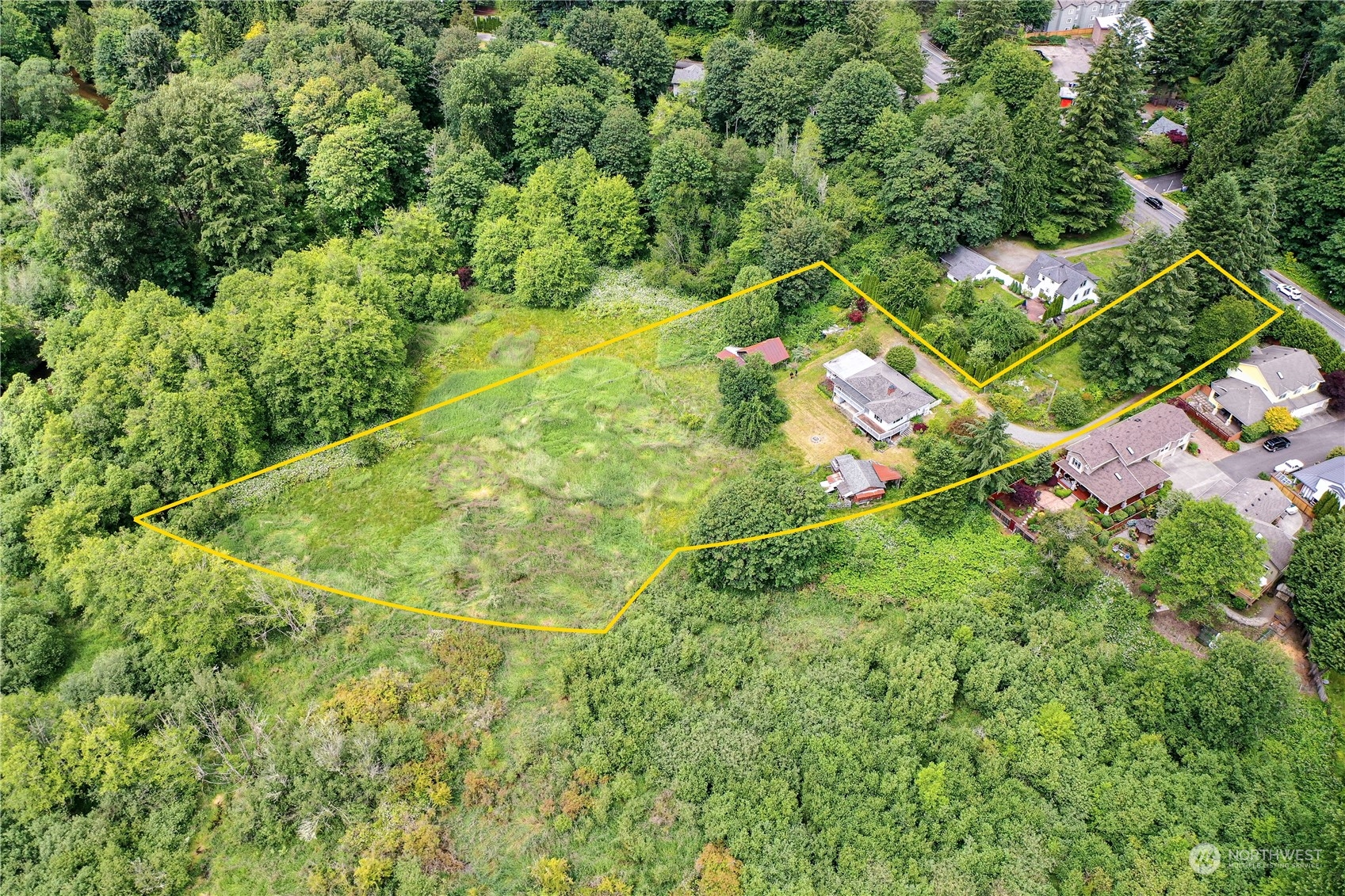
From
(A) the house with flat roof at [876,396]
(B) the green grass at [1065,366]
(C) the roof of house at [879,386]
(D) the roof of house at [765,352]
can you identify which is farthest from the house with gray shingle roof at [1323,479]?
(D) the roof of house at [765,352]

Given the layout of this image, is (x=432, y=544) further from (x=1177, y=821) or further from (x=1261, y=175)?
(x=1261, y=175)

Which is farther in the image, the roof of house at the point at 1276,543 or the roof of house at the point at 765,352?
the roof of house at the point at 765,352

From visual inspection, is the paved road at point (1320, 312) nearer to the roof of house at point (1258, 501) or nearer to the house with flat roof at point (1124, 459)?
the house with flat roof at point (1124, 459)

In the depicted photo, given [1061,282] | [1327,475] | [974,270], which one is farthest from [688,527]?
[1061,282]

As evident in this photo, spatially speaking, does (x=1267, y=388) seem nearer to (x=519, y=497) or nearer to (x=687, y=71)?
(x=519, y=497)

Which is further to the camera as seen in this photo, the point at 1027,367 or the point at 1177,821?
the point at 1027,367

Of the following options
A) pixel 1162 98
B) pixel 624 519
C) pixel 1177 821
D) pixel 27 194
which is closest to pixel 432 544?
pixel 624 519

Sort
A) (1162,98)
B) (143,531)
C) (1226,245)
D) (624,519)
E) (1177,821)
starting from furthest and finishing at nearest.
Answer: (1162,98) → (1226,245) → (143,531) → (624,519) → (1177,821)

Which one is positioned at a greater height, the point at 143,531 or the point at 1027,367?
the point at 143,531
